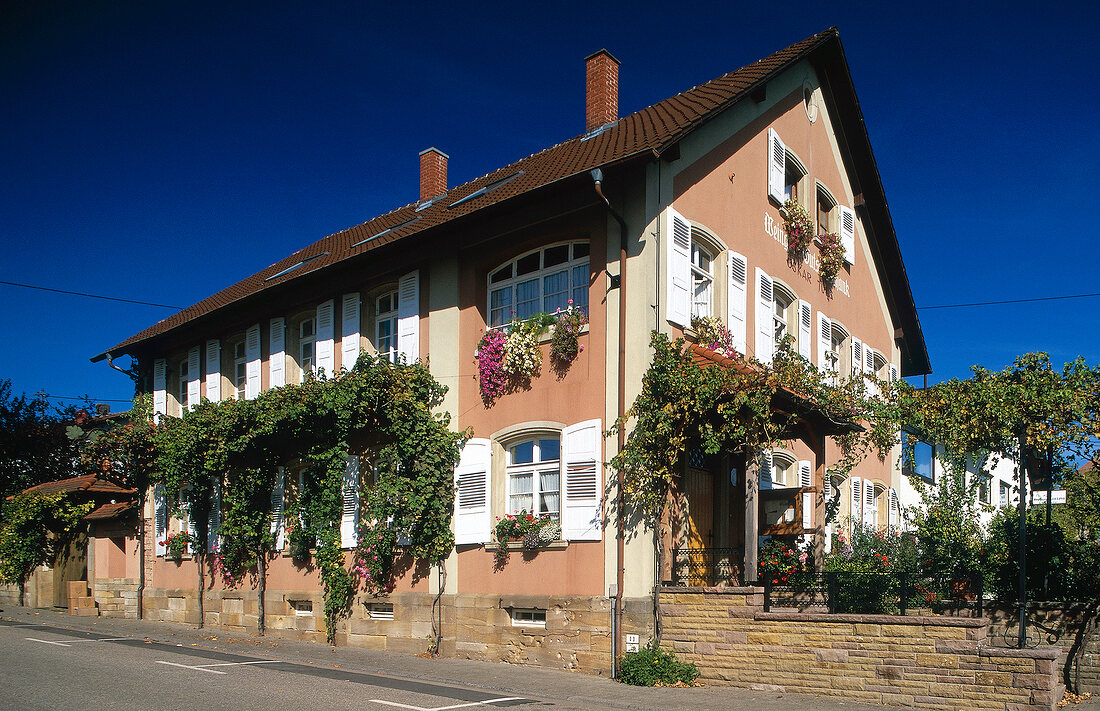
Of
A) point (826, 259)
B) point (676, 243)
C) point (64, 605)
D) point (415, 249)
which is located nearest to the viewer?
point (676, 243)

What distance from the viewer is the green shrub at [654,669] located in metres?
11.9

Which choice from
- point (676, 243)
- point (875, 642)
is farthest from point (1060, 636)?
point (676, 243)

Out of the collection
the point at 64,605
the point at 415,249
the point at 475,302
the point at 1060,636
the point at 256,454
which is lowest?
the point at 64,605

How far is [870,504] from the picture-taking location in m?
21.2

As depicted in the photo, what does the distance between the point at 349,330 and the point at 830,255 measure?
363 inches

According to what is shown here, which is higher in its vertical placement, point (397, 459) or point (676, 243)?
point (676, 243)

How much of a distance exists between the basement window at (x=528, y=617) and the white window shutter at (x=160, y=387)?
12443mm

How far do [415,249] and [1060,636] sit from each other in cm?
1085

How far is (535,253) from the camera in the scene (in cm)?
1501

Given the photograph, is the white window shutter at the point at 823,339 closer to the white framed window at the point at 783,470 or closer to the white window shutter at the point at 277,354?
the white framed window at the point at 783,470

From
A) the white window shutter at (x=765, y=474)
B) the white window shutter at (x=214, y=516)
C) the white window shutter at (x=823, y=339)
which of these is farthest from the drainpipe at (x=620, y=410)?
the white window shutter at (x=214, y=516)

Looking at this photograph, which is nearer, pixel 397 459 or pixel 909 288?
pixel 397 459

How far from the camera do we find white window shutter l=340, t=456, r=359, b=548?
1684 centimetres

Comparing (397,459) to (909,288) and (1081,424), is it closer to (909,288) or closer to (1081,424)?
(1081,424)
